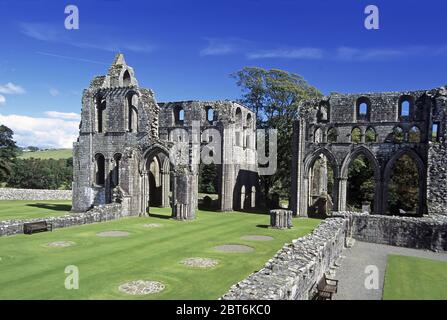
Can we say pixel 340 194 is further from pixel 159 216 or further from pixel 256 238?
pixel 159 216

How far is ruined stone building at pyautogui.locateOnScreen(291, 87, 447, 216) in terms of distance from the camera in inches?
1095

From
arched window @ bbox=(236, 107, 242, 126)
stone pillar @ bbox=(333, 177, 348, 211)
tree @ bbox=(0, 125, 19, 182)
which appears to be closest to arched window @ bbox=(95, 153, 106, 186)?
arched window @ bbox=(236, 107, 242, 126)

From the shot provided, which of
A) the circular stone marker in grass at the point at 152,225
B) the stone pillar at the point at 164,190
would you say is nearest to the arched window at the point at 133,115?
the stone pillar at the point at 164,190

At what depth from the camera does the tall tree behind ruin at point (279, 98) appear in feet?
139

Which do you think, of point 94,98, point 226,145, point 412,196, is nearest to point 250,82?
point 226,145

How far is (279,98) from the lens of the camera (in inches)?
1687

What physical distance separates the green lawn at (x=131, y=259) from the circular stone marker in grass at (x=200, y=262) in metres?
0.29

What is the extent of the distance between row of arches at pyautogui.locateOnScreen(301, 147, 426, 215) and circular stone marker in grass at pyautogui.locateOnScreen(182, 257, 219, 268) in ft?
60.4

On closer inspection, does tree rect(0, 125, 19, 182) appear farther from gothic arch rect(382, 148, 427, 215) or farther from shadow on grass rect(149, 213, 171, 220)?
gothic arch rect(382, 148, 427, 215)

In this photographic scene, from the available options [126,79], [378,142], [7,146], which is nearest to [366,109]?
[378,142]

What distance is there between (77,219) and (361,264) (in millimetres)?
17457

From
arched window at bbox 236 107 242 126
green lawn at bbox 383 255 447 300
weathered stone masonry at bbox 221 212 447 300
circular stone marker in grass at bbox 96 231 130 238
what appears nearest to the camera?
weathered stone masonry at bbox 221 212 447 300

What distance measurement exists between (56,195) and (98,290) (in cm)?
4032
